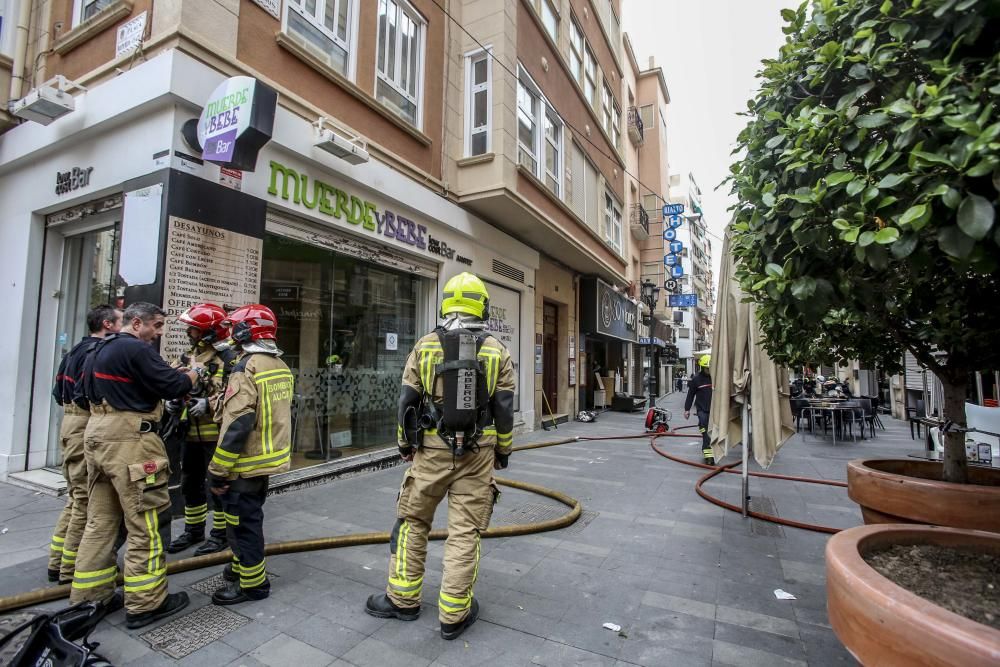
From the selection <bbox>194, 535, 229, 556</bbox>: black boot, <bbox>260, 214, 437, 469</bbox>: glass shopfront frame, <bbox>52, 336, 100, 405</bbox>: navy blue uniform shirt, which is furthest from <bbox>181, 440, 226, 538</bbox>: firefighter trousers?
<bbox>260, 214, 437, 469</bbox>: glass shopfront frame

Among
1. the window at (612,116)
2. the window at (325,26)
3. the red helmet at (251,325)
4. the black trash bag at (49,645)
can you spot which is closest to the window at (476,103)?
the window at (325,26)

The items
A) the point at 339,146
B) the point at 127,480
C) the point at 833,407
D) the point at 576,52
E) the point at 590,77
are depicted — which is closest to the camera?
the point at 127,480

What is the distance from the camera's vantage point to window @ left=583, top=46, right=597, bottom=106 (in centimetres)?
1417

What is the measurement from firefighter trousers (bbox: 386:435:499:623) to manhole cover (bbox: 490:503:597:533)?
190 cm

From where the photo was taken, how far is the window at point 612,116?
52.7 ft

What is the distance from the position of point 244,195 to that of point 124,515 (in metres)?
3.47

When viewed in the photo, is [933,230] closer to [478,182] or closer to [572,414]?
[478,182]

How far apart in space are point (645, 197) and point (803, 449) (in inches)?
700

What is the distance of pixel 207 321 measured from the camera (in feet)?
13.1

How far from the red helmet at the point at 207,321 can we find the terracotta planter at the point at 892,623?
4.38 metres

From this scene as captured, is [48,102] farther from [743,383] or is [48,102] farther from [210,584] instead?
[743,383]

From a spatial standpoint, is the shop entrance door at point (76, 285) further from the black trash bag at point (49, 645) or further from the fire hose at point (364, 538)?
the black trash bag at point (49, 645)

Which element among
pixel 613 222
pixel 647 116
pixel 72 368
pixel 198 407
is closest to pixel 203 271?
pixel 72 368

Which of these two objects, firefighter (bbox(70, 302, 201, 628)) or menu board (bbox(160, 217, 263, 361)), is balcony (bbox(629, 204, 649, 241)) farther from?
firefighter (bbox(70, 302, 201, 628))
